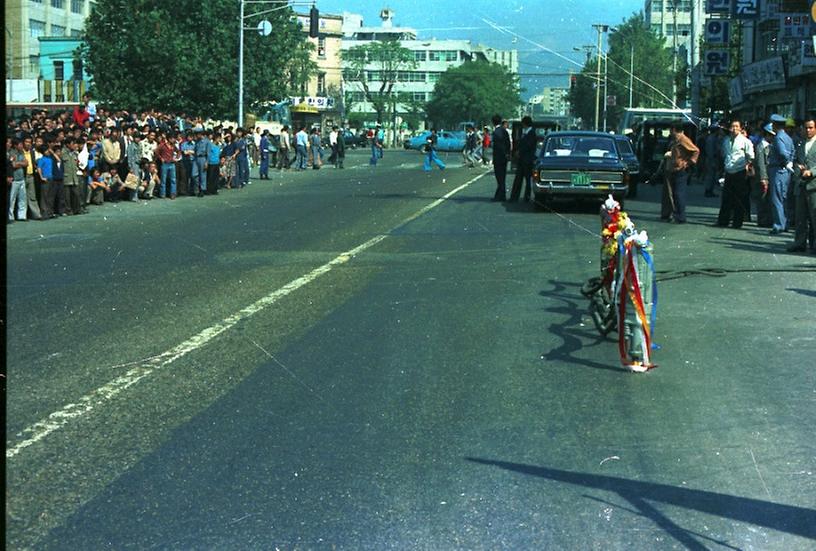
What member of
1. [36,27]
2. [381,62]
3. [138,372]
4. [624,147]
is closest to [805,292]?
[138,372]

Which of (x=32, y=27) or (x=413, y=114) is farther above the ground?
(x=32, y=27)

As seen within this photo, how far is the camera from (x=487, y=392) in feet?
24.0

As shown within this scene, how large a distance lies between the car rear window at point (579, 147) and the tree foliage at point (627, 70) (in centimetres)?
8499

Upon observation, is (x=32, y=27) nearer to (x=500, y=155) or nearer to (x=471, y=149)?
(x=471, y=149)

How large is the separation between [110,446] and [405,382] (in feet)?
7.16

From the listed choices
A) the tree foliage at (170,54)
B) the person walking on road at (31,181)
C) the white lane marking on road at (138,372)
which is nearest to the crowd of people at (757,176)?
the white lane marking on road at (138,372)

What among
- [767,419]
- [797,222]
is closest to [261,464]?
[767,419]

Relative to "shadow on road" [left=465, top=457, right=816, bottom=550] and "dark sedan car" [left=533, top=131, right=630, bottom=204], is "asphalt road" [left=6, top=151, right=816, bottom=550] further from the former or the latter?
"dark sedan car" [left=533, top=131, right=630, bottom=204]

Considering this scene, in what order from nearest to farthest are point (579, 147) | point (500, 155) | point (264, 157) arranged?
point (579, 147) → point (500, 155) → point (264, 157)

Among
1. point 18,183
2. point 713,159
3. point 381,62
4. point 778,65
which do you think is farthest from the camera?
point 381,62

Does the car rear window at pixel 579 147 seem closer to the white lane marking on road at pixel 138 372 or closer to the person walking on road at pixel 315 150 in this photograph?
the white lane marking on road at pixel 138 372

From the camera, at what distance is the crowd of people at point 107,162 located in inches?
864

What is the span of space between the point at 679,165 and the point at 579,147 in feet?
14.8

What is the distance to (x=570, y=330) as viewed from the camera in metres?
9.69
